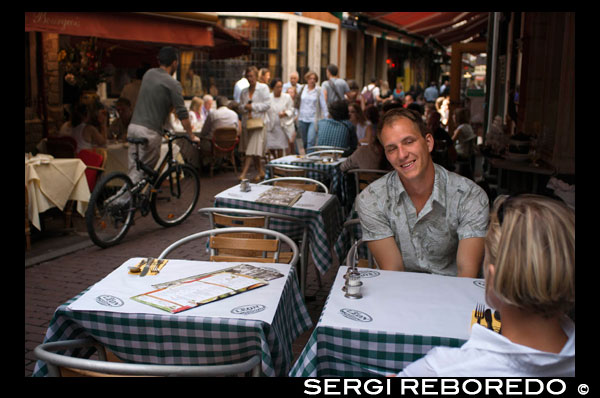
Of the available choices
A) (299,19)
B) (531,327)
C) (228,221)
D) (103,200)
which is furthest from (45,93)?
(299,19)

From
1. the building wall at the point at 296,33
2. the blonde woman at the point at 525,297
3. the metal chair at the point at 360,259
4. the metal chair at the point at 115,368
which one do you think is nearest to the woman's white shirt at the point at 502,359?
the blonde woman at the point at 525,297

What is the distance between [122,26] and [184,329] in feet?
20.9

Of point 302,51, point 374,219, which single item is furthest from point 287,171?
point 302,51

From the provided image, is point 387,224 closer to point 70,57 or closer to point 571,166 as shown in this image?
point 571,166

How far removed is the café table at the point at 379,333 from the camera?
2.09m

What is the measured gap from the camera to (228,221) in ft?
14.2

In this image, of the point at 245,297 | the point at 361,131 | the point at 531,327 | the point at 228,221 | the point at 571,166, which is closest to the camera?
the point at 531,327

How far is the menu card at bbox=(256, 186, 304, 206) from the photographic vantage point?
185 inches

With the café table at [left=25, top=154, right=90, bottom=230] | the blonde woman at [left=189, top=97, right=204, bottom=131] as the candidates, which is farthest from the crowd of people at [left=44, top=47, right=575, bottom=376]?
the blonde woman at [left=189, top=97, right=204, bottom=131]

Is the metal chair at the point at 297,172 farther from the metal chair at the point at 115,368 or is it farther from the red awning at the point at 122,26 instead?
the metal chair at the point at 115,368

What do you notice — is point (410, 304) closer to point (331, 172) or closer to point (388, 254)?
point (388, 254)

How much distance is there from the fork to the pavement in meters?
2.01

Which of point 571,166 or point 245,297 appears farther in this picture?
point 571,166
